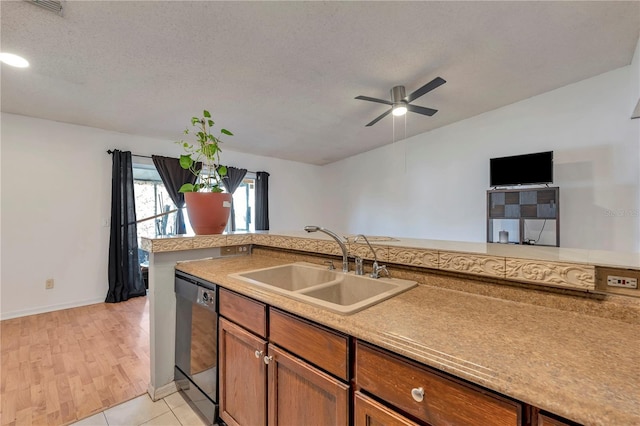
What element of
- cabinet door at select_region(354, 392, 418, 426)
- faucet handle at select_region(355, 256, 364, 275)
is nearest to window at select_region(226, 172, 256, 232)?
faucet handle at select_region(355, 256, 364, 275)

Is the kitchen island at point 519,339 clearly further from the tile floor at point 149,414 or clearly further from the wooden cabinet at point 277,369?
the tile floor at point 149,414

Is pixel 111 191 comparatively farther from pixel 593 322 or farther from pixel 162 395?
pixel 593 322

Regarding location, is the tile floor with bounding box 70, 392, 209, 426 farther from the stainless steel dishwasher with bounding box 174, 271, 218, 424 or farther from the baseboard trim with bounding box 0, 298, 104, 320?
the baseboard trim with bounding box 0, 298, 104, 320

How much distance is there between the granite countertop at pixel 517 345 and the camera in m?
0.52

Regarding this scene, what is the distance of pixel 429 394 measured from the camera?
0.69 m

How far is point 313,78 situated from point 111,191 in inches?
122

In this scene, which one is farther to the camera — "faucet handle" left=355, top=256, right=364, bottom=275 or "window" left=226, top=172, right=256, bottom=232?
"window" left=226, top=172, right=256, bottom=232

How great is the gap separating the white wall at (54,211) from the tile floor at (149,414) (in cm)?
261

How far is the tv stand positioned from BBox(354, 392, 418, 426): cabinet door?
155 inches

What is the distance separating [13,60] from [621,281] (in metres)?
4.00

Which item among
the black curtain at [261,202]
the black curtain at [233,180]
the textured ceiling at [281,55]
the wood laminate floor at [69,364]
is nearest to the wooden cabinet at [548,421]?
the wood laminate floor at [69,364]

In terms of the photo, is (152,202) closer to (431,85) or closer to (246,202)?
(246,202)

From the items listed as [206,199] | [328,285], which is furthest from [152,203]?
[328,285]

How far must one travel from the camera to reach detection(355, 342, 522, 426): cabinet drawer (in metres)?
A: 0.60
